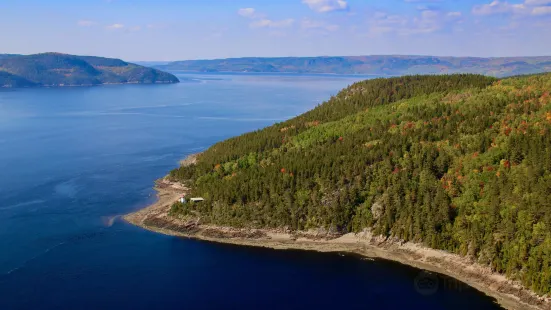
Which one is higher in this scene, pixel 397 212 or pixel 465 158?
pixel 465 158

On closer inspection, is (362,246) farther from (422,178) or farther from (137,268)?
(137,268)

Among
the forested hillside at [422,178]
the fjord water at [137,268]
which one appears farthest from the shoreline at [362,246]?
the fjord water at [137,268]

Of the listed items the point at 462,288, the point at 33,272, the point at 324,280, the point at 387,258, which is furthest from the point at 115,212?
the point at 462,288

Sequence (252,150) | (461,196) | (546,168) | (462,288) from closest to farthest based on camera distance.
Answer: (462,288) → (546,168) → (461,196) → (252,150)

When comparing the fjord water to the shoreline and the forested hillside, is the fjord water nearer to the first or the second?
the shoreline

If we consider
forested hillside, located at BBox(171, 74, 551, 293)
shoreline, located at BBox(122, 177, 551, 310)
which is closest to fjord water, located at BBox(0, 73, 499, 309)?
shoreline, located at BBox(122, 177, 551, 310)

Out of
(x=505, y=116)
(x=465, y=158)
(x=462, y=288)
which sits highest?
(x=505, y=116)

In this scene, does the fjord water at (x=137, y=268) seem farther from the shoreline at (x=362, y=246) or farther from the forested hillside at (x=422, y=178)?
the forested hillside at (x=422, y=178)

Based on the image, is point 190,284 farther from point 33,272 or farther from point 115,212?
point 115,212
